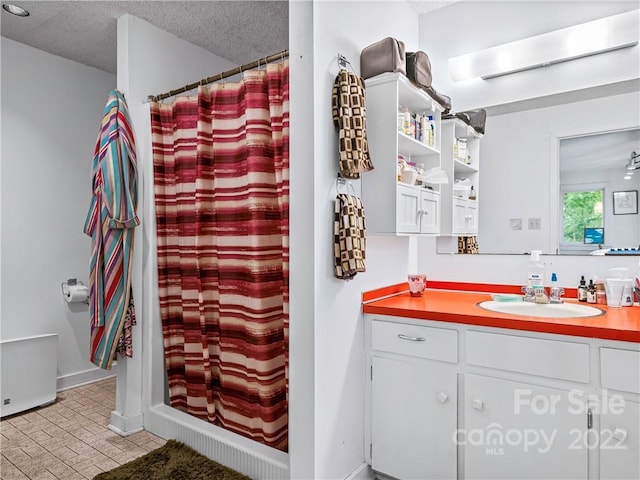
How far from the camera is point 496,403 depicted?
161 centimetres

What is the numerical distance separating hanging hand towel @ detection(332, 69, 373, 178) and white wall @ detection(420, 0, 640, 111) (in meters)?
0.98

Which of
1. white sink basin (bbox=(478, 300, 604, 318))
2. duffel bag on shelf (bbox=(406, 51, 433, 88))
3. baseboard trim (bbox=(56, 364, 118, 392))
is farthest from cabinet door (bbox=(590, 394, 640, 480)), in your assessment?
baseboard trim (bbox=(56, 364, 118, 392))

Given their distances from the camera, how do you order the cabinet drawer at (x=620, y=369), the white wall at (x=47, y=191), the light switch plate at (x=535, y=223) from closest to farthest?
the cabinet drawer at (x=620, y=369), the light switch plate at (x=535, y=223), the white wall at (x=47, y=191)

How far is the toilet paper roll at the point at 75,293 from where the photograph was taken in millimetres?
3070

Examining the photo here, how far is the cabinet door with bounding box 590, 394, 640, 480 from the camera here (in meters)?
1.38

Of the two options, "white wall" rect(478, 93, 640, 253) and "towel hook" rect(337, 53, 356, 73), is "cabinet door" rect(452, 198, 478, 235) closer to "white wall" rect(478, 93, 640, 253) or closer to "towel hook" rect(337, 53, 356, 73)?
"white wall" rect(478, 93, 640, 253)

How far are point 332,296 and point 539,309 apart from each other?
1.00 meters

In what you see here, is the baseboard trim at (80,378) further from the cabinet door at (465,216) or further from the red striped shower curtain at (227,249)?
the cabinet door at (465,216)

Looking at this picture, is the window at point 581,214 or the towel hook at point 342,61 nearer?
the towel hook at point 342,61

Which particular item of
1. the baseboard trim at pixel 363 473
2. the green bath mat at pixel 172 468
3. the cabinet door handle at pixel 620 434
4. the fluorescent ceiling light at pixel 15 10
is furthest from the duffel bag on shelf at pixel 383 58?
the fluorescent ceiling light at pixel 15 10

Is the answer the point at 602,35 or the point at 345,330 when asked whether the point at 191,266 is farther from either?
the point at 602,35

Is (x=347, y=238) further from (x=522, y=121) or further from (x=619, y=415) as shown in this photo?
(x=522, y=121)

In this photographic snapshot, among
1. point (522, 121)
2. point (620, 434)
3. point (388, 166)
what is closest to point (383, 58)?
point (388, 166)

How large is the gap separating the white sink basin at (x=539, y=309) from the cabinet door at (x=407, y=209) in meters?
0.49
